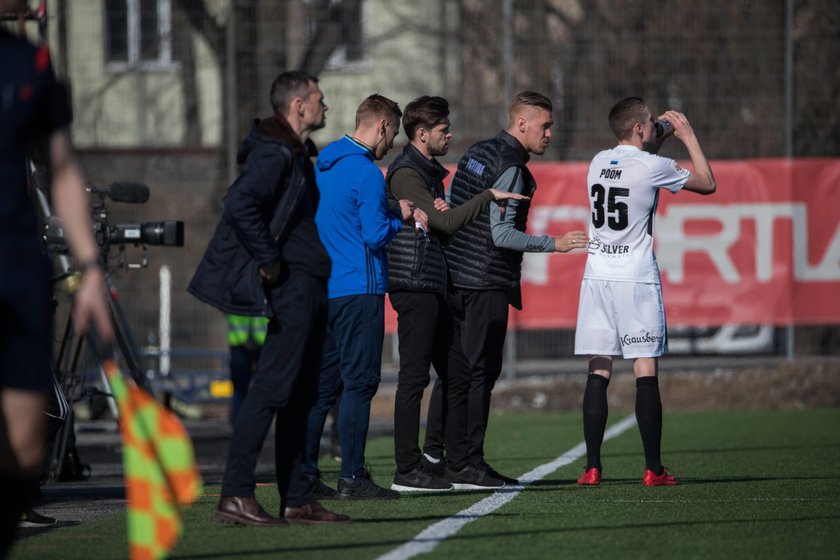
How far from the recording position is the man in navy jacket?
19.9ft

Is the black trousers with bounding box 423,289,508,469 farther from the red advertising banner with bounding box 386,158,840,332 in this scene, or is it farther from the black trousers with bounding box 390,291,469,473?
the red advertising banner with bounding box 386,158,840,332

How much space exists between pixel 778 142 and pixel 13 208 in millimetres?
12550

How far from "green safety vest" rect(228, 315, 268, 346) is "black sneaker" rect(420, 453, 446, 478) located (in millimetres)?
3103

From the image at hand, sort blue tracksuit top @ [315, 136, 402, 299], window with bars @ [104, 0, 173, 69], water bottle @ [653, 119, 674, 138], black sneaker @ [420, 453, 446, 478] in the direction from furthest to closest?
window with bars @ [104, 0, 173, 69], water bottle @ [653, 119, 674, 138], black sneaker @ [420, 453, 446, 478], blue tracksuit top @ [315, 136, 402, 299]

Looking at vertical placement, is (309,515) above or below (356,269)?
below

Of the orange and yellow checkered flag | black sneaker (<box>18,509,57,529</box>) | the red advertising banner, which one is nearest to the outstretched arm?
black sneaker (<box>18,509,57,529</box>)

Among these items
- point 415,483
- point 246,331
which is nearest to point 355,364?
point 415,483

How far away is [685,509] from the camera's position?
7031 millimetres

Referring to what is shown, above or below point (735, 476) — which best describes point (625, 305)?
above

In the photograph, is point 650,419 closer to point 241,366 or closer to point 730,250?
point 241,366

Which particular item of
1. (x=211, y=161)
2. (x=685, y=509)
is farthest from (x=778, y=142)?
(x=685, y=509)

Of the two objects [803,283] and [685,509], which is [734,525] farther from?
[803,283]

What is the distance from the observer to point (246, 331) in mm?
11367

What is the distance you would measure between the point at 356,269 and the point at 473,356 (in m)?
1.25
